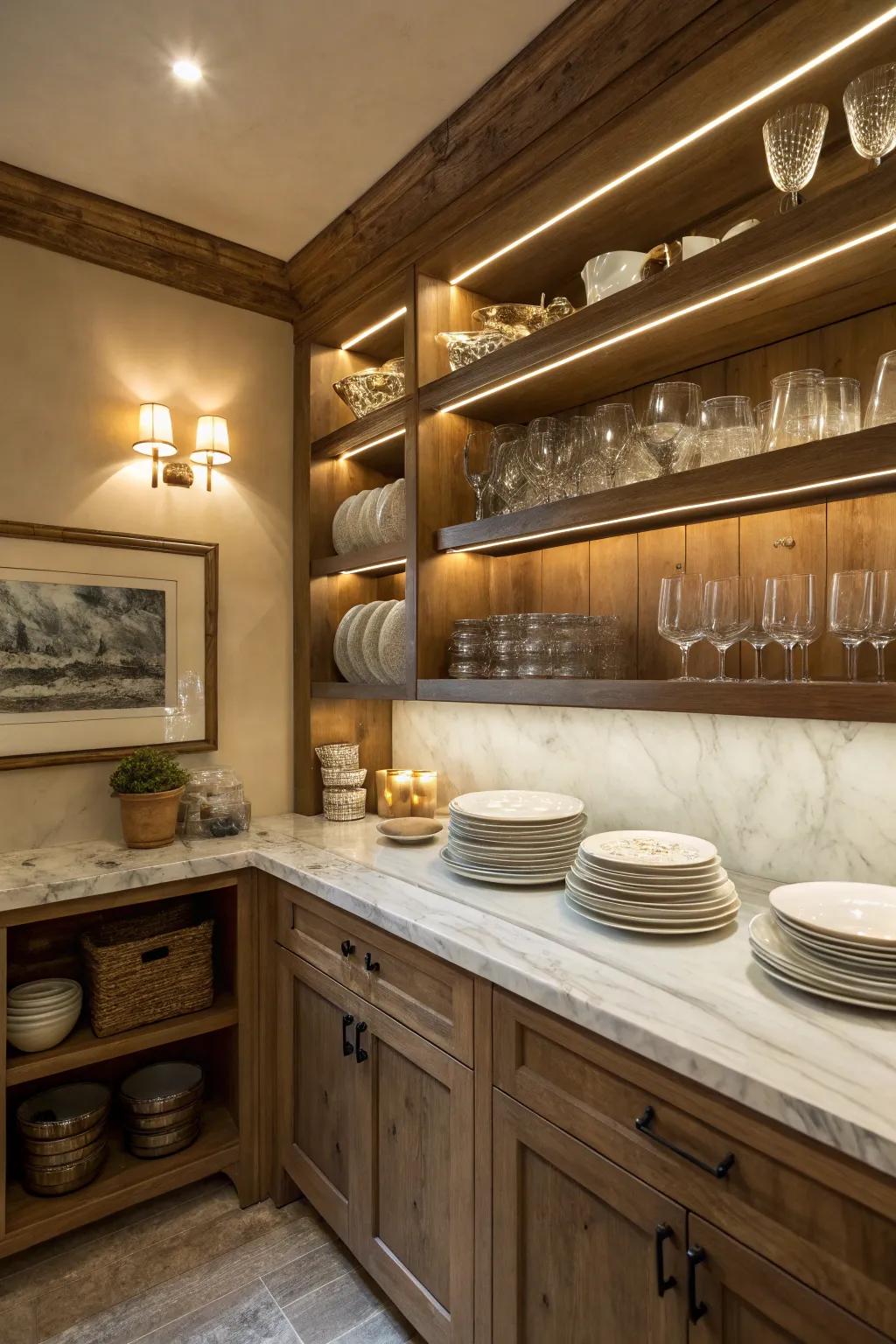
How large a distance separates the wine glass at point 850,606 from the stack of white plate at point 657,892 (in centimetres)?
46

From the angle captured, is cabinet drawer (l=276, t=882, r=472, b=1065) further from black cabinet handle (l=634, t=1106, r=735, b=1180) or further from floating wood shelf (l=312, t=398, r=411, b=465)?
floating wood shelf (l=312, t=398, r=411, b=465)

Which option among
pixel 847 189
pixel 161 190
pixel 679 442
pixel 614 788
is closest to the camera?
pixel 847 189

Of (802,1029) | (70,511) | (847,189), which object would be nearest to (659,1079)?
(802,1029)

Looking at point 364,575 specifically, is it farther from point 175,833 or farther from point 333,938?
point 333,938

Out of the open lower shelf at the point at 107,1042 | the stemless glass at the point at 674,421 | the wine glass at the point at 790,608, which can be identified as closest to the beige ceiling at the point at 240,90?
the stemless glass at the point at 674,421

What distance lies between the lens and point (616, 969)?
4.22 feet

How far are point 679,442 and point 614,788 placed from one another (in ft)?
2.98

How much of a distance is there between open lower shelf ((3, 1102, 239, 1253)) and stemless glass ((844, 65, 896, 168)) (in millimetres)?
2746

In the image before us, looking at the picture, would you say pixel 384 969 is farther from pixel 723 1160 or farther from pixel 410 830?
pixel 723 1160

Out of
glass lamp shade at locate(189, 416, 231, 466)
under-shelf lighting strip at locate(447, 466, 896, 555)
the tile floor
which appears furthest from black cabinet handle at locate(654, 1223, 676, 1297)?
glass lamp shade at locate(189, 416, 231, 466)

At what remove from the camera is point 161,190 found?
2205 millimetres

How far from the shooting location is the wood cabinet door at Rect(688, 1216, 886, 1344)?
0.90 meters

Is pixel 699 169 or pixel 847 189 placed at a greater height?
pixel 699 169

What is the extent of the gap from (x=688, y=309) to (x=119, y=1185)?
2.55 meters
